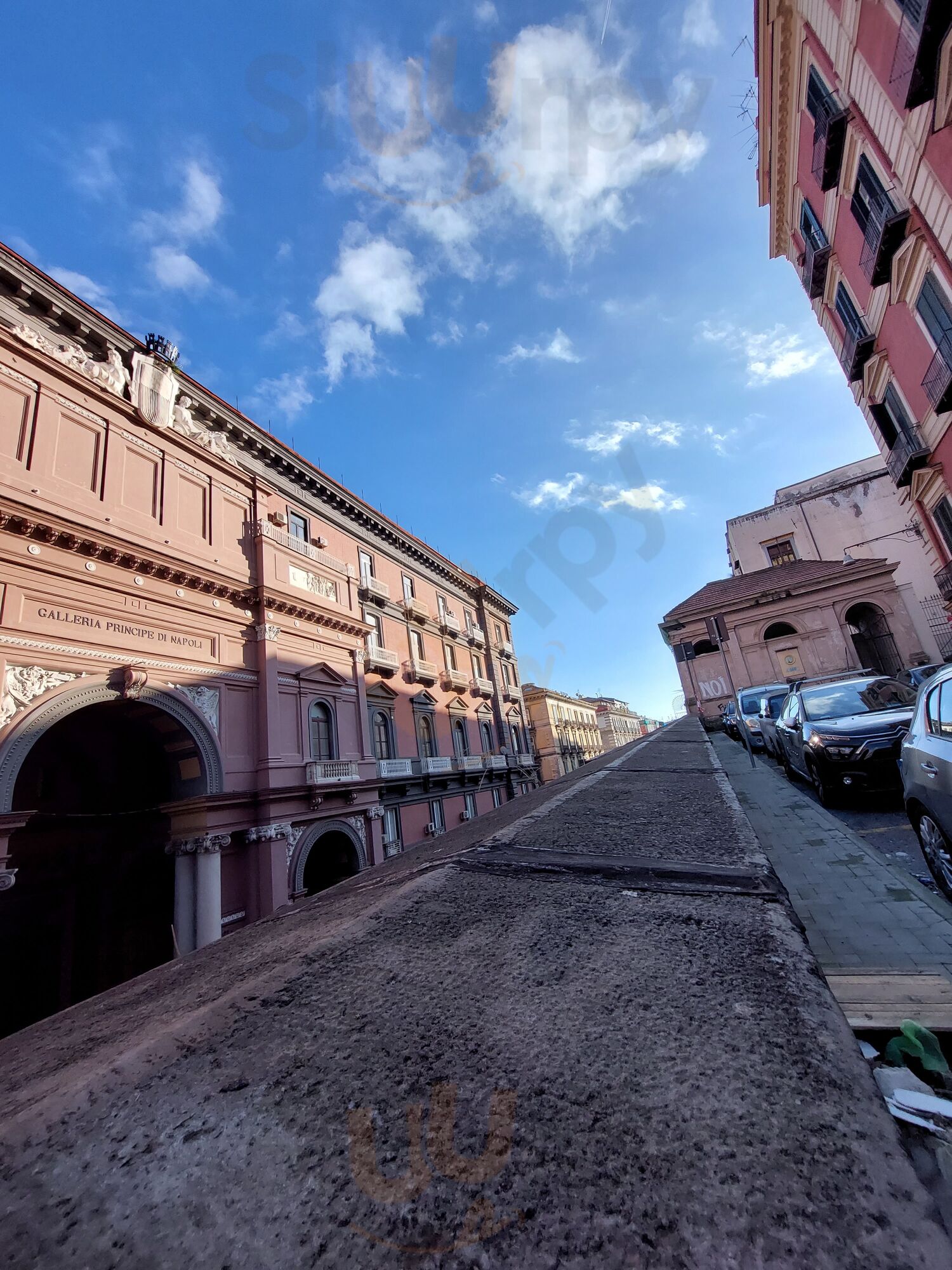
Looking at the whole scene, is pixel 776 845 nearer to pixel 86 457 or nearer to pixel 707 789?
pixel 707 789

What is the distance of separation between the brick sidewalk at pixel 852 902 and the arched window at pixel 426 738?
1532 centimetres

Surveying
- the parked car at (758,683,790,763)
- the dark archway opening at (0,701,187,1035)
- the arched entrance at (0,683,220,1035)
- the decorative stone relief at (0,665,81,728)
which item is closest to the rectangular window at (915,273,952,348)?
the parked car at (758,683,790,763)

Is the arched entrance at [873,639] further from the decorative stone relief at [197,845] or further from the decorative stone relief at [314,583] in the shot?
the decorative stone relief at [197,845]

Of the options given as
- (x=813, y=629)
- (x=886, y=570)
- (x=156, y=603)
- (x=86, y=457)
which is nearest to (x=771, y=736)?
(x=156, y=603)

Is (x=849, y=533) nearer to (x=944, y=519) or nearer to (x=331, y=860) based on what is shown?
(x=944, y=519)

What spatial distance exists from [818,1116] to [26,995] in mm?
14626

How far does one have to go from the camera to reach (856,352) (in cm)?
1473

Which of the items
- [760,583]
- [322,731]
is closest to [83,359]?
[322,731]

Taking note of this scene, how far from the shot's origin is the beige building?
45406 millimetres

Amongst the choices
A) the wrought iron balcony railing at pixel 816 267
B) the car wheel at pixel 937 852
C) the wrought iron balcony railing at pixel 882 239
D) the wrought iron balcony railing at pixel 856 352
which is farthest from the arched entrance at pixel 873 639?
the car wheel at pixel 937 852

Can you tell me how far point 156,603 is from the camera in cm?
1100

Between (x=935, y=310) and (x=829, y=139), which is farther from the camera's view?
(x=829, y=139)

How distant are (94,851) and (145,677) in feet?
14.9

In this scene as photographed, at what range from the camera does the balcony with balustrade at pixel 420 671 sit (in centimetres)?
2008
